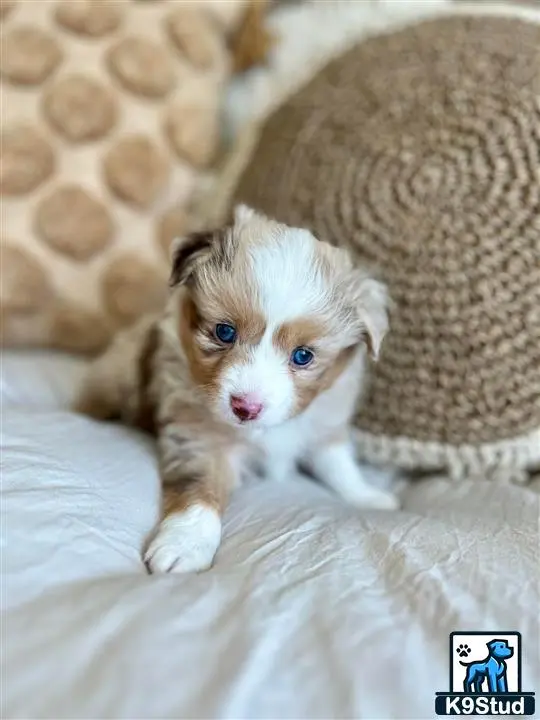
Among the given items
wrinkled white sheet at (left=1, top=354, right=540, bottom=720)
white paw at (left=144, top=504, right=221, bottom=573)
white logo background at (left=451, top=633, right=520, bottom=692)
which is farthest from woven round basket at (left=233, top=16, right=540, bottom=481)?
white logo background at (left=451, top=633, right=520, bottom=692)

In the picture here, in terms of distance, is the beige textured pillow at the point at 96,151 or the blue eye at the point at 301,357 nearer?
the blue eye at the point at 301,357

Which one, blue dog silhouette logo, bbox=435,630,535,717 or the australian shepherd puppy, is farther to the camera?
the australian shepherd puppy

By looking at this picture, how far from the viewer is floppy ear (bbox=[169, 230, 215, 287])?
1.53 metres

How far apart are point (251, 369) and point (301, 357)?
0.39ft

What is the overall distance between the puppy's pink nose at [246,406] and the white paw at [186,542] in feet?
0.58

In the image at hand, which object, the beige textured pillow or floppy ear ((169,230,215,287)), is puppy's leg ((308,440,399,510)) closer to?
floppy ear ((169,230,215,287))

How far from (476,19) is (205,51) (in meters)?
0.70

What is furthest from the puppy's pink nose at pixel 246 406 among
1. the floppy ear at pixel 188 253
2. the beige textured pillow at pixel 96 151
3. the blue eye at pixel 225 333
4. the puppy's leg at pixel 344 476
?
the beige textured pillow at pixel 96 151

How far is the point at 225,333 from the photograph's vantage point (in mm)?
1493

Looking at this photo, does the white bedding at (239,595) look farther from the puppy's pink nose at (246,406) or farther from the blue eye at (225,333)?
the blue eye at (225,333)

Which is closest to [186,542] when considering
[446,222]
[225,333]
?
[225,333]

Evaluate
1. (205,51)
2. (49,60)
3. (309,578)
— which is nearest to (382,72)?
(205,51)

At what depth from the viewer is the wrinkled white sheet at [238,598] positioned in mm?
1020

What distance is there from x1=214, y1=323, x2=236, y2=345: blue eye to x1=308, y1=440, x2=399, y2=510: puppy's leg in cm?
39
